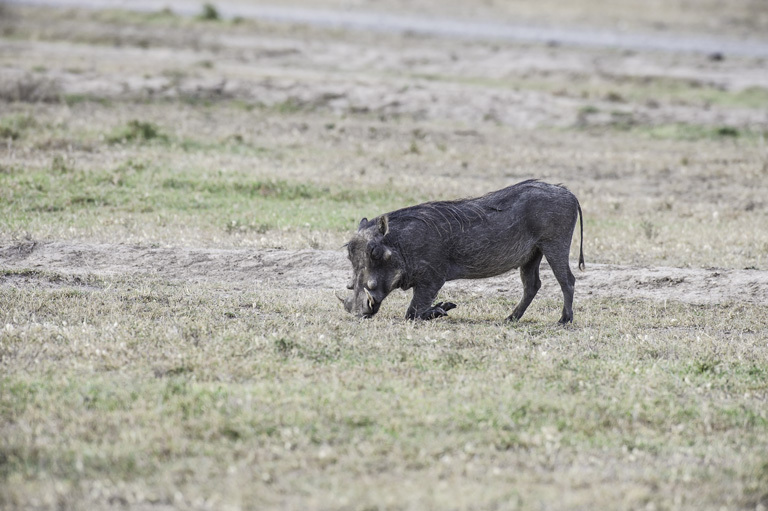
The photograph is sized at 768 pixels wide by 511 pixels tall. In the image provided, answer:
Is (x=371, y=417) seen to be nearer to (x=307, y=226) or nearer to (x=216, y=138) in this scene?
(x=307, y=226)

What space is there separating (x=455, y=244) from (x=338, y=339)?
1821mm

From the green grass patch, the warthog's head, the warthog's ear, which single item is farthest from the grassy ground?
the warthog's ear

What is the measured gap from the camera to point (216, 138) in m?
20.2

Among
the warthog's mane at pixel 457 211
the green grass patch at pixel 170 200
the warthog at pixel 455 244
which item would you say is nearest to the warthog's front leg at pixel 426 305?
the warthog at pixel 455 244

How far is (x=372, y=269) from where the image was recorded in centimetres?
972

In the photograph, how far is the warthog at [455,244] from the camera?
9.75 metres

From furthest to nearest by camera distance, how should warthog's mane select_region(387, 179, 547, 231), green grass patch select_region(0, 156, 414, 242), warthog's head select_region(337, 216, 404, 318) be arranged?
green grass patch select_region(0, 156, 414, 242) → warthog's mane select_region(387, 179, 547, 231) → warthog's head select_region(337, 216, 404, 318)

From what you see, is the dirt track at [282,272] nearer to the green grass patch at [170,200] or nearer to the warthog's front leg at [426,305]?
the green grass patch at [170,200]

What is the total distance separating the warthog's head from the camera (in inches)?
381

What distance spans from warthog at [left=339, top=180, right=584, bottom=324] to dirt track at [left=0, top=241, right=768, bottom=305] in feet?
4.88

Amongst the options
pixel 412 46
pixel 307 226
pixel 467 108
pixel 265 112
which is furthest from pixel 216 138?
pixel 412 46

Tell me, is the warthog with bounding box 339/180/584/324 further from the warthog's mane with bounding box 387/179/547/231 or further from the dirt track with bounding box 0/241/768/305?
the dirt track with bounding box 0/241/768/305

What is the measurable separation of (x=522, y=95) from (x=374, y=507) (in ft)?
76.5

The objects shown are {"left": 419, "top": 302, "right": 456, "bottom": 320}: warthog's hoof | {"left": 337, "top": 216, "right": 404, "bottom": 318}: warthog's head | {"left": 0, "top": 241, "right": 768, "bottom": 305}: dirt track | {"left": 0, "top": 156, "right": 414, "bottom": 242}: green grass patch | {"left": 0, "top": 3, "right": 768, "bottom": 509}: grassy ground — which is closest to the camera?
{"left": 0, "top": 3, "right": 768, "bottom": 509}: grassy ground
